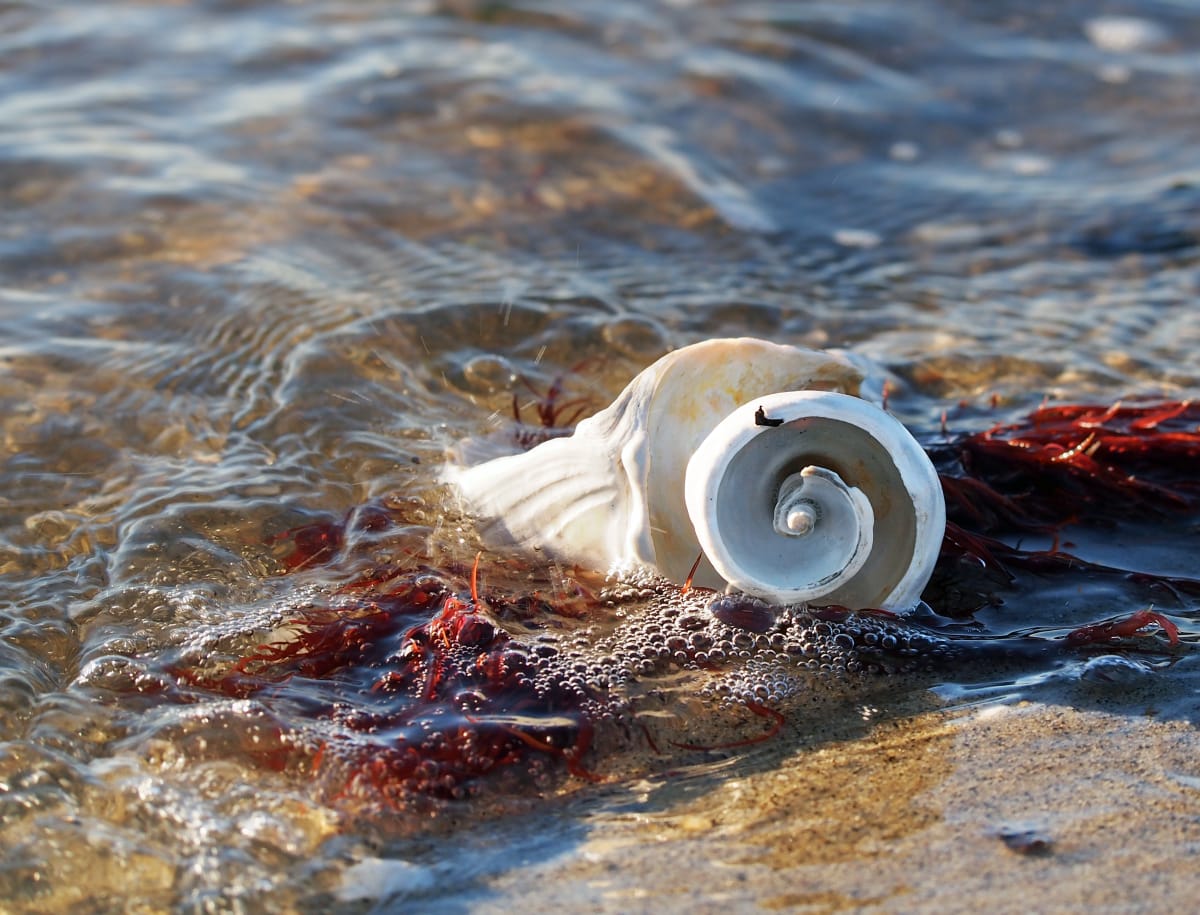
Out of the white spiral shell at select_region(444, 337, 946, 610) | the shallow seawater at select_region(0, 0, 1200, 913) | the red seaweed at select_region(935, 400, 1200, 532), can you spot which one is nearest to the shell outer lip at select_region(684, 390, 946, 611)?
the white spiral shell at select_region(444, 337, 946, 610)

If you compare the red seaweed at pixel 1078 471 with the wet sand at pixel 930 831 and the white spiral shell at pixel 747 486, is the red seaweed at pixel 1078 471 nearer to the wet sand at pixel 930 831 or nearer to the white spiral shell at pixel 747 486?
the white spiral shell at pixel 747 486

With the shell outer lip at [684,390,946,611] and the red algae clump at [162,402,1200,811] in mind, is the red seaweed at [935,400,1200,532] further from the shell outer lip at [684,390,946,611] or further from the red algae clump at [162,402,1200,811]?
the shell outer lip at [684,390,946,611]

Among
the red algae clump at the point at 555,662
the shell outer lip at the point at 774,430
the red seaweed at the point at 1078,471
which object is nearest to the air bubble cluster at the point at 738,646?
the red algae clump at the point at 555,662

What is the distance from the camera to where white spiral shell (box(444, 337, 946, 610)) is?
121 inches

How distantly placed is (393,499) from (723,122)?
14.5 ft

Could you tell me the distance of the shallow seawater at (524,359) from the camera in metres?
2.69

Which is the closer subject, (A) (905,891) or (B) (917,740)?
(A) (905,891)

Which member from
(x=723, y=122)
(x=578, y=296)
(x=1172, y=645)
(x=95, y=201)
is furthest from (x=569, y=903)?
(x=723, y=122)

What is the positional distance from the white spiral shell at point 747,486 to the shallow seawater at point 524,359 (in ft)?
0.84

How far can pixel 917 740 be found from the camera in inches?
119

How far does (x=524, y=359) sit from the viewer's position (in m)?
5.43

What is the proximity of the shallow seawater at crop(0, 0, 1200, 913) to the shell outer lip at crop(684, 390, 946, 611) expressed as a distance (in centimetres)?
43

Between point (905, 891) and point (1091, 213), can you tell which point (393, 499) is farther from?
point (1091, 213)

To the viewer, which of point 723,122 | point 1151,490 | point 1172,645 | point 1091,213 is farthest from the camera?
point 723,122
